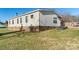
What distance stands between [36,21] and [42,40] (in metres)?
0.22

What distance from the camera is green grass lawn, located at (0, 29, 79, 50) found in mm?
2436

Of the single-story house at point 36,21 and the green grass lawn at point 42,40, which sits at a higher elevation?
the single-story house at point 36,21

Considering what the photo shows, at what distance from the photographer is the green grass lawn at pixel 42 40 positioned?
2436 mm

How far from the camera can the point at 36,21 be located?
2.47 metres

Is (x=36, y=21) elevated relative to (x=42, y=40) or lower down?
elevated

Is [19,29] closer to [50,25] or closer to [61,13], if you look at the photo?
[50,25]

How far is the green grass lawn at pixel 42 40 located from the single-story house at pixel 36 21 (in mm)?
65

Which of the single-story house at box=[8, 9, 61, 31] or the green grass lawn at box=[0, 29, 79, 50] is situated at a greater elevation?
the single-story house at box=[8, 9, 61, 31]

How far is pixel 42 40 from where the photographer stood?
8.03 ft

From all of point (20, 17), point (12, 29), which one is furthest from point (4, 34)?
point (20, 17)

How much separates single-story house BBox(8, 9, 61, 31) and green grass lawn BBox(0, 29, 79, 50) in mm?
65
